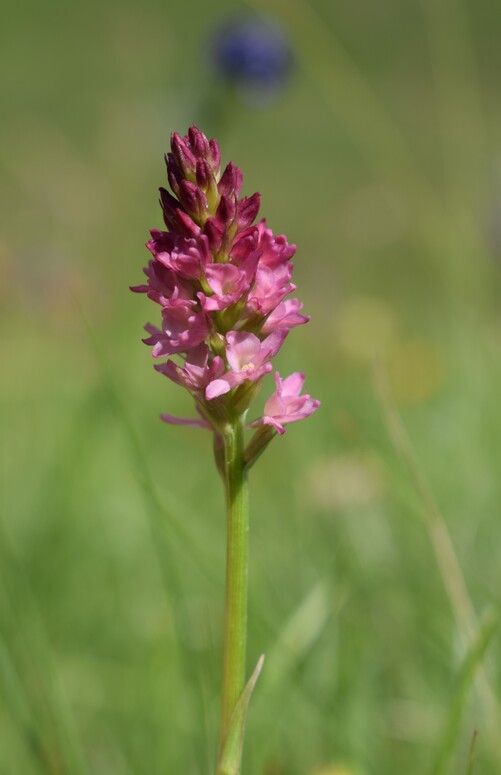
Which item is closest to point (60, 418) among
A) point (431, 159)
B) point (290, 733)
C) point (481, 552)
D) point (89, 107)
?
point (481, 552)

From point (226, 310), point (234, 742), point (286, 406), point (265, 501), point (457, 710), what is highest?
point (226, 310)

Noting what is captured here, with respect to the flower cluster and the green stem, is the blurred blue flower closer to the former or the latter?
the flower cluster

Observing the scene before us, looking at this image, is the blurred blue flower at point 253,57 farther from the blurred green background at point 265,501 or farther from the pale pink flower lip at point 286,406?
the pale pink flower lip at point 286,406

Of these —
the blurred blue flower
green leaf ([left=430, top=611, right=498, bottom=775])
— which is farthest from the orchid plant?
the blurred blue flower

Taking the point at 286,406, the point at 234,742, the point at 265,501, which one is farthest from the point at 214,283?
the point at 265,501

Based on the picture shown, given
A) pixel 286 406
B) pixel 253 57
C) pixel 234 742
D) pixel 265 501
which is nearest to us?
pixel 234 742

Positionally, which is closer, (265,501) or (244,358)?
(244,358)

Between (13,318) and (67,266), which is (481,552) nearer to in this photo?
(13,318)

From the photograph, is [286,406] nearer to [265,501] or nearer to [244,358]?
[244,358]
